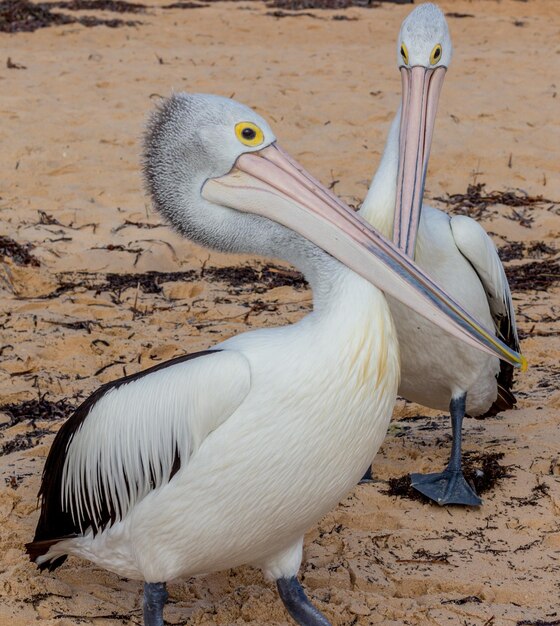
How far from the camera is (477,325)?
7.63 ft

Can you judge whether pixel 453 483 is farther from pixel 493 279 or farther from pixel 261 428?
pixel 261 428

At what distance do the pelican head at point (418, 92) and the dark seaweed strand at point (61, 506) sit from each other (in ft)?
3.55

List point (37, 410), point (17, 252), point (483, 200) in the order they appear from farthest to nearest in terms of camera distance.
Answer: point (483, 200)
point (17, 252)
point (37, 410)

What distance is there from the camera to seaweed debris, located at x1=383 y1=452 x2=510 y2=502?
11.2ft

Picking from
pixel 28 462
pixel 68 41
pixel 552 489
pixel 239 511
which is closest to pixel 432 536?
pixel 552 489

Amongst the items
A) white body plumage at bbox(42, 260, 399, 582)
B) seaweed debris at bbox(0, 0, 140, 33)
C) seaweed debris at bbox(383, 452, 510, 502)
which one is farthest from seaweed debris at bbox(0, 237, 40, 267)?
seaweed debris at bbox(0, 0, 140, 33)

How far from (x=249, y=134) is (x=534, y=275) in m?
3.19

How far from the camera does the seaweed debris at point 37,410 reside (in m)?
3.70

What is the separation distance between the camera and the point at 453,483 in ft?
10.9

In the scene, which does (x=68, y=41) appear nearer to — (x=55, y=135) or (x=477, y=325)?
(x=55, y=135)

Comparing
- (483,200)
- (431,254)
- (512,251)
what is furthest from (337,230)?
(483,200)

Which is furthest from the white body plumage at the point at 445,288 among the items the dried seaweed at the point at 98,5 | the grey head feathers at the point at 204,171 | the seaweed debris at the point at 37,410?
the dried seaweed at the point at 98,5

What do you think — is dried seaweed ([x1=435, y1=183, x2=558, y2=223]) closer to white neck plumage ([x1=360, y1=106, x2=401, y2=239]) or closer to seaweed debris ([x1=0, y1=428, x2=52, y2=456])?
white neck plumage ([x1=360, y1=106, x2=401, y2=239])

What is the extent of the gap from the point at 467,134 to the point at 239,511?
211 inches
